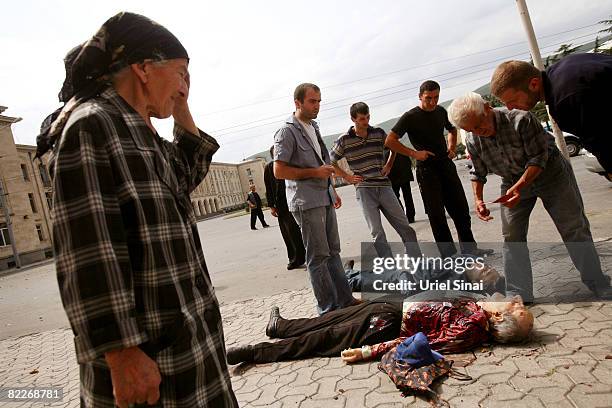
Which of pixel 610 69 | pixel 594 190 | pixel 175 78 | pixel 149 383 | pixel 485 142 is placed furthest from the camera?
pixel 594 190

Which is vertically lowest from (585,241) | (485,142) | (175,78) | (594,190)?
(594,190)

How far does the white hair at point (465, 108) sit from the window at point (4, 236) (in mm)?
49451

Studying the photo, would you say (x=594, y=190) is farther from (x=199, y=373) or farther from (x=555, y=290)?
(x=199, y=373)

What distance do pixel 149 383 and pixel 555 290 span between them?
3862 mm

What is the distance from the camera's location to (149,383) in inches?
51.5

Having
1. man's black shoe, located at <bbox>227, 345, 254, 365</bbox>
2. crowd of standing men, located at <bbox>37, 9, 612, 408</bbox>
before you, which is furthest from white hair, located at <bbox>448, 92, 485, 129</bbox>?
man's black shoe, located at <bbox>227, 345, 254, 365</bbox>

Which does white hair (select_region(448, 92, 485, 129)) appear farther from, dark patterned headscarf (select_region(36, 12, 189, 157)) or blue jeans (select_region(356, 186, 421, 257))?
dark patterned headscarf (select_region(36, 12, 189, 157))

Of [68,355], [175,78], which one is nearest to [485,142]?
[175,78]

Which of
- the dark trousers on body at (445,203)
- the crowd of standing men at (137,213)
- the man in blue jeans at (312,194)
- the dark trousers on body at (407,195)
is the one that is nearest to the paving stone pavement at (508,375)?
the man in blue jeans at (312,194)

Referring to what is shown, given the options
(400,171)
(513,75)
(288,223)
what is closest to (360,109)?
(513,75)

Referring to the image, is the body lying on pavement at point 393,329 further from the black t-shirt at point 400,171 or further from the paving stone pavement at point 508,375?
the black t-shirt at point 400,171

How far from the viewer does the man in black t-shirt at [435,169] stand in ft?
17.0

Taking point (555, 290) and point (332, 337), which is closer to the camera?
point (332, 337)

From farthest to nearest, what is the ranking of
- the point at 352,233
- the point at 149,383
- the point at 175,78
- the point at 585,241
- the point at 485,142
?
the point at 352,233 → the point at 485,142 → the point at 585,241 → the point at 175,78 → the point at 149,383
